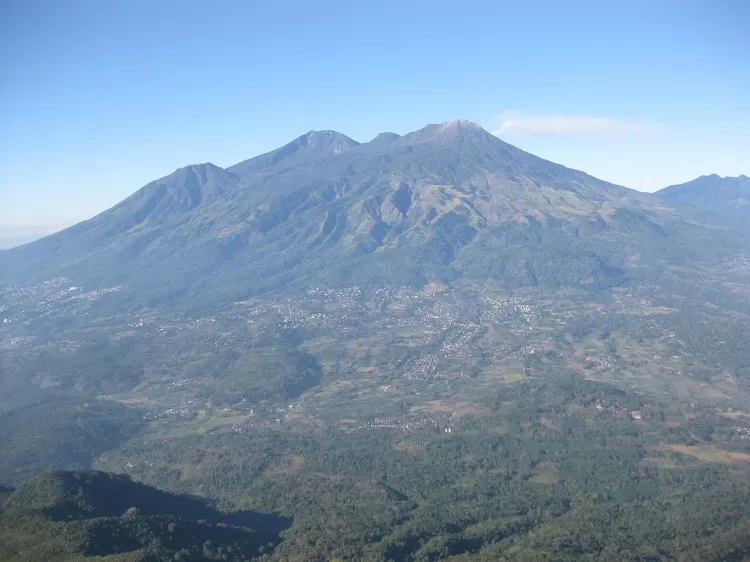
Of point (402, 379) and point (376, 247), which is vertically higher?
point (376, 247)

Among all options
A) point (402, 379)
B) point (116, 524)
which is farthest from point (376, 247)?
point (116, 524)

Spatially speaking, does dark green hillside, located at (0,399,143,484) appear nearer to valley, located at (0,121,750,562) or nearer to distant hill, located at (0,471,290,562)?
valley, located at (0,121,750,562)

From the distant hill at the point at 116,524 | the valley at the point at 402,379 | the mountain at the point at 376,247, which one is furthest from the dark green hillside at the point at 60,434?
the mountain at the point at 376,247

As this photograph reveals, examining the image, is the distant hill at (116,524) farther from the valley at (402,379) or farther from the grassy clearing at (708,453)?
the grassy clearing at (708,453)

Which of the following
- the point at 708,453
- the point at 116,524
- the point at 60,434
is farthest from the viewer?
the point at 60,434

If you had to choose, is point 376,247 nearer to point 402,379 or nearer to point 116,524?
point 402,379

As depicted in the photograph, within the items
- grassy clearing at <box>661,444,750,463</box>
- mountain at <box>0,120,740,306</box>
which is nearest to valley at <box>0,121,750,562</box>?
grassy clearing at <box>661,444,750,463</box>

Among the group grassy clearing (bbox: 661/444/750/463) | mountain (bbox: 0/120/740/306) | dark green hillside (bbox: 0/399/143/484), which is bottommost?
grassy clearing (bbox: 661/444/750/463)

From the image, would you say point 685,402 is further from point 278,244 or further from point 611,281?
point 278,244
